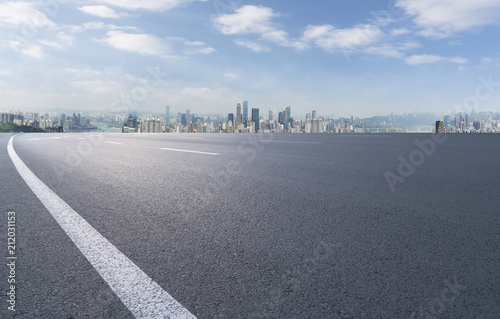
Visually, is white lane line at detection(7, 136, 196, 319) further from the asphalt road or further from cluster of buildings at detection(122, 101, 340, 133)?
cluster of buildings at detection(122, 101, 340, 133)

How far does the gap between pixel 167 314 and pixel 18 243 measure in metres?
1.45

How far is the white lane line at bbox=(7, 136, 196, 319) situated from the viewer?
1.51m

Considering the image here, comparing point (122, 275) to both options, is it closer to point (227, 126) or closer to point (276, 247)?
point (276, 247)

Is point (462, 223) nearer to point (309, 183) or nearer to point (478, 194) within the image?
point (478, 194)

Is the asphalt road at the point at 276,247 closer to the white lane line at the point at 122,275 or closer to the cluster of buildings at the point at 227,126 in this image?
the white lane line at the point at 122,275

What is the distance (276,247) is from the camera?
7.37ft

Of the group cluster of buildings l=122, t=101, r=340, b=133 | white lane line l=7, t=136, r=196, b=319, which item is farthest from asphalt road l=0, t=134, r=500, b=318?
cluster of buildings l=122, t=101, r=340, b=133

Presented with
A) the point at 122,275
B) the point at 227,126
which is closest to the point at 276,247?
the point at 122,275

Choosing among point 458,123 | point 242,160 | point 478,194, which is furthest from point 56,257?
point 458,123

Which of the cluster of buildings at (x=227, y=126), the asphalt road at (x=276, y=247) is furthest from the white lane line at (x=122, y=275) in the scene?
the cluster of buildings at (x=227, y=126)

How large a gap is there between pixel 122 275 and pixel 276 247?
894 millimetres

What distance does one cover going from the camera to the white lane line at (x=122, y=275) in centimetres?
151

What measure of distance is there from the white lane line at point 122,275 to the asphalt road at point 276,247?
41 millimetres

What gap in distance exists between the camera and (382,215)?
9.86 ft
